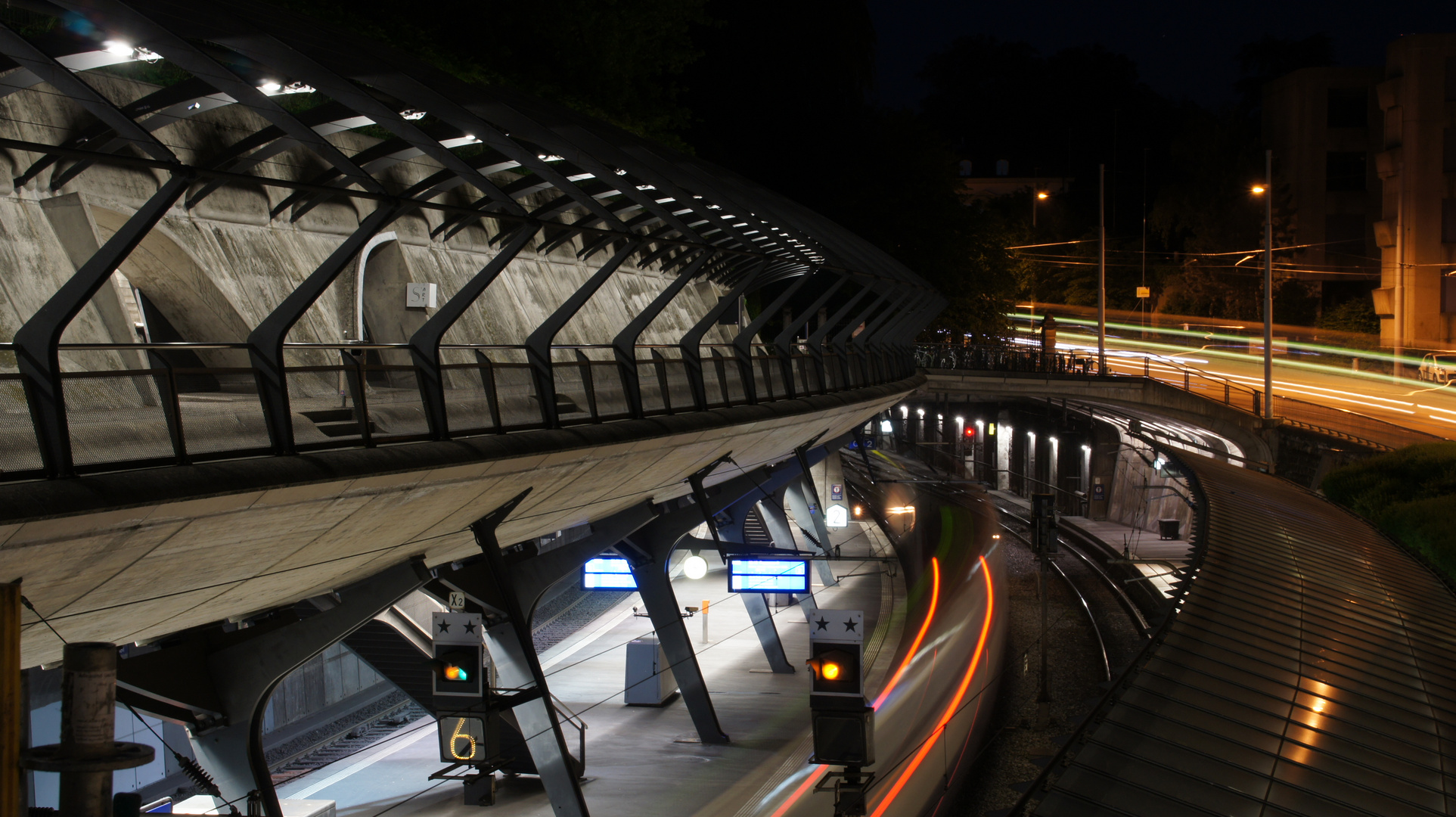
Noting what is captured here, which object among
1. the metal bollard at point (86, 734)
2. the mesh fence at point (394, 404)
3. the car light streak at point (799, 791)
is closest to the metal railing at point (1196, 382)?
the car light streak at point (799, 791)

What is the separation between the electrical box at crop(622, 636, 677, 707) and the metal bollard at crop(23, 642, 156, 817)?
16865mm

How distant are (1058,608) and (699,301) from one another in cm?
1178

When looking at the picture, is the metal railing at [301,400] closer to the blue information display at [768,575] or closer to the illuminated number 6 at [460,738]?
the illuminated number 6 at [460,738]

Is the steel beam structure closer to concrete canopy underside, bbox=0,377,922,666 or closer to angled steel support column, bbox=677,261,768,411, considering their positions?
angled steel support column, bbox=677,261,768,411

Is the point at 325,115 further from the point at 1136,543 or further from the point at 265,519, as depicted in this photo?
the point at 1136,543

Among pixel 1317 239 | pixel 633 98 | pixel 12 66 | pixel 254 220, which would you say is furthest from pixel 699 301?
pixel 1317 239

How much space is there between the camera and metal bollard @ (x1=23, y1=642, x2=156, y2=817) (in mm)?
5062

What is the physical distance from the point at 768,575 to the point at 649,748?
3.58 m

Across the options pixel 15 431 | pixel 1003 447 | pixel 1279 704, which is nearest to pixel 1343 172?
pixel 1003 447

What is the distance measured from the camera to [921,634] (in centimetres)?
2575

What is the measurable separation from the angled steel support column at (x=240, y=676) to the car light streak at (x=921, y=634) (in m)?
11.3

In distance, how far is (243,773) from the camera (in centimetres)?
1115

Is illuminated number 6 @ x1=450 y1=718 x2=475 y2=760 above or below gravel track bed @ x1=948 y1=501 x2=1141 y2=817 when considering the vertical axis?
above

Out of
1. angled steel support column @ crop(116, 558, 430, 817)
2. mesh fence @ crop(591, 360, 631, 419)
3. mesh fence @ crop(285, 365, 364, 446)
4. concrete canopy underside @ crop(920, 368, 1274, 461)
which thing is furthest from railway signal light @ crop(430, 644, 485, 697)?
concrete canopy underside @ crop(920, 368, 1274, 461)
